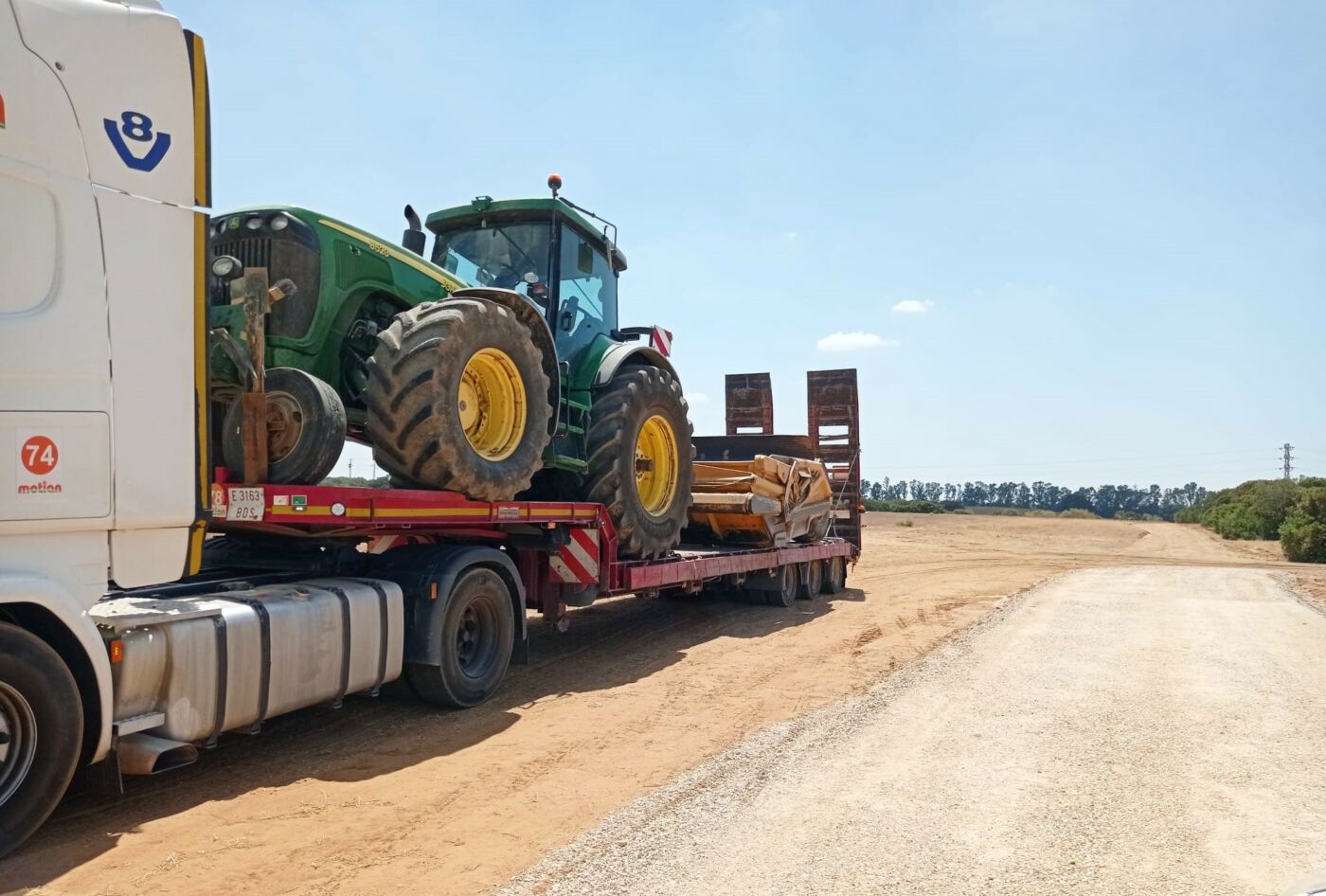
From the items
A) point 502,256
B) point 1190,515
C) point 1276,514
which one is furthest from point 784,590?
point 1190,515

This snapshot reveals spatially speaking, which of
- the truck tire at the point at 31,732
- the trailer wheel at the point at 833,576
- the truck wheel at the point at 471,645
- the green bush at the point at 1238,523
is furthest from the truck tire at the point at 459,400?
the green bush at the point at 1238,523

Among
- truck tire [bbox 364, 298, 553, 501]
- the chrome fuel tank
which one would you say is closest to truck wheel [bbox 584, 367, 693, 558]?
truck tire [bbox 364, 298, 553, 501]

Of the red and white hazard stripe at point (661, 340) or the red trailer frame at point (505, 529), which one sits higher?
the red and white hazard stripe at point (661, 340)

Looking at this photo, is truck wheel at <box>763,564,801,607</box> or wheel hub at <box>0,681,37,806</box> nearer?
wheel hub at <box>0,681,37,806</box>

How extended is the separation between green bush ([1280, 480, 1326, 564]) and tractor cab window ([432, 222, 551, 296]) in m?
28.1

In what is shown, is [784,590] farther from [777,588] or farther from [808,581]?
[808,581]

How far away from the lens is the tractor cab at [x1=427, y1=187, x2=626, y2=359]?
28.4 feet

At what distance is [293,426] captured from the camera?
18.0 feet

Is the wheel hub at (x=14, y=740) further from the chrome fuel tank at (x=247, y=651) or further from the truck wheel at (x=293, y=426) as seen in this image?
the truck wheel at (x=293, y=426)

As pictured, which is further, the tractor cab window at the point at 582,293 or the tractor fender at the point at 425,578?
the tractor cab window at the point at 582,293

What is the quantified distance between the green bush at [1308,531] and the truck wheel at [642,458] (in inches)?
1020

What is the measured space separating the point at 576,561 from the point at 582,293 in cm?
266

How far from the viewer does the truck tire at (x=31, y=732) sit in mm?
3791

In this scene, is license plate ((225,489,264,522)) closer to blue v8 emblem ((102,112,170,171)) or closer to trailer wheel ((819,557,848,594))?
blue v8 emblem ((102,112,170,171))
